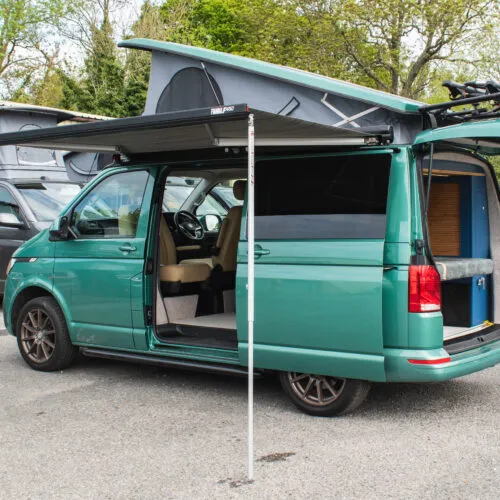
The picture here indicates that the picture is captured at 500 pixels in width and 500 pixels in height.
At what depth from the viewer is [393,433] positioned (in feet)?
17.3

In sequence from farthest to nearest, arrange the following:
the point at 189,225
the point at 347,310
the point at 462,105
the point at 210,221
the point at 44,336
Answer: the point at 210,221 → the point at 189,225 → the point at 44,336 → the point at 462,105 → the point at 347,310

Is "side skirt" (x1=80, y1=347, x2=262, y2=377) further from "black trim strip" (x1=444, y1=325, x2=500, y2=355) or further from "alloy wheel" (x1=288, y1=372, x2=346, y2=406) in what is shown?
"black trim strip" (x1=444, y1=325, x2=500, y2=355)

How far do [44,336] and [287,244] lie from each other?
2.88 m

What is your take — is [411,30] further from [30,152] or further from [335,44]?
[30,152]

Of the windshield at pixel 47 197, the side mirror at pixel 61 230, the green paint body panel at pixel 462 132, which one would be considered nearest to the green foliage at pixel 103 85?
the windshield at pixel 47 197

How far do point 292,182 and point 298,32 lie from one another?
22.9 metres

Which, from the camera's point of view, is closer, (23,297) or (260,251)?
(260,251)

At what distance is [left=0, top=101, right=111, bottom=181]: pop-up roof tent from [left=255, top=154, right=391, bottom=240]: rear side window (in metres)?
7.24

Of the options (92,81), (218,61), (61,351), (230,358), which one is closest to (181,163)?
(218,61)

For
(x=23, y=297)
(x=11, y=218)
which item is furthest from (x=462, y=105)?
(x=11, y=218)

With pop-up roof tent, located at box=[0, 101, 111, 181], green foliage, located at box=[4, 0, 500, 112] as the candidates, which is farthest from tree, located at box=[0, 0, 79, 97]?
pop-up roof tent, located at box=[0, 101, 111, 181]

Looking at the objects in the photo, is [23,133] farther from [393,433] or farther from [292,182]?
[393,433]

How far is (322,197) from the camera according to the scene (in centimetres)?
559

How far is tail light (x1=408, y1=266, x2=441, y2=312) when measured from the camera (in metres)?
5.12
